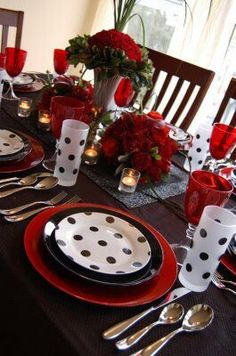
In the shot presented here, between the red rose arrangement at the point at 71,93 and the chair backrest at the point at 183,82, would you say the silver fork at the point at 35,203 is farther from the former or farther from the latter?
the chair backrest at the point at 183,82

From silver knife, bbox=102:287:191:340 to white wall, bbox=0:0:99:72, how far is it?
2.39 m

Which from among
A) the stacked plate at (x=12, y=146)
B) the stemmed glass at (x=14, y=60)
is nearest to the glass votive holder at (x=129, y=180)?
the stacked plate at (x=12, y=146)

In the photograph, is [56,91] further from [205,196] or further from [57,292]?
[57,292]

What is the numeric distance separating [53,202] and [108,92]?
437mm

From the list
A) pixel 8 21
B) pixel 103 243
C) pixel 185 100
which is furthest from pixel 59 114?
pixel 8 21

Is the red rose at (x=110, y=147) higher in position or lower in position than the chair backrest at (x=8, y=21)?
lower

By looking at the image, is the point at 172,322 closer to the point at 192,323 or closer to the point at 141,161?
the point at 192,323

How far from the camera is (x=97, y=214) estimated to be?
2.57 ft

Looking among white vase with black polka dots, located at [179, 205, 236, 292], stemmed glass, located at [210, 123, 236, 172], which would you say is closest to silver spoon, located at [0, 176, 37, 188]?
white vase with black polka dots, located at [179, 205, 236, 292]

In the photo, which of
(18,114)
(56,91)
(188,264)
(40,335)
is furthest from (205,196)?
(18,114)

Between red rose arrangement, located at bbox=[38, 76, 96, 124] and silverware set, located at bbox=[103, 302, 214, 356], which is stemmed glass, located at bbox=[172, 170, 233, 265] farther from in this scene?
red rose arrangement, located at bbox=[38, 76, 96, 124]

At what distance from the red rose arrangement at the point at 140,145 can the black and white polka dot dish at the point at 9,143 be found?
0.22m

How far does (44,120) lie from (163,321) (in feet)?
2.42

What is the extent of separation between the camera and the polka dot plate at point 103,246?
2.04 feet
